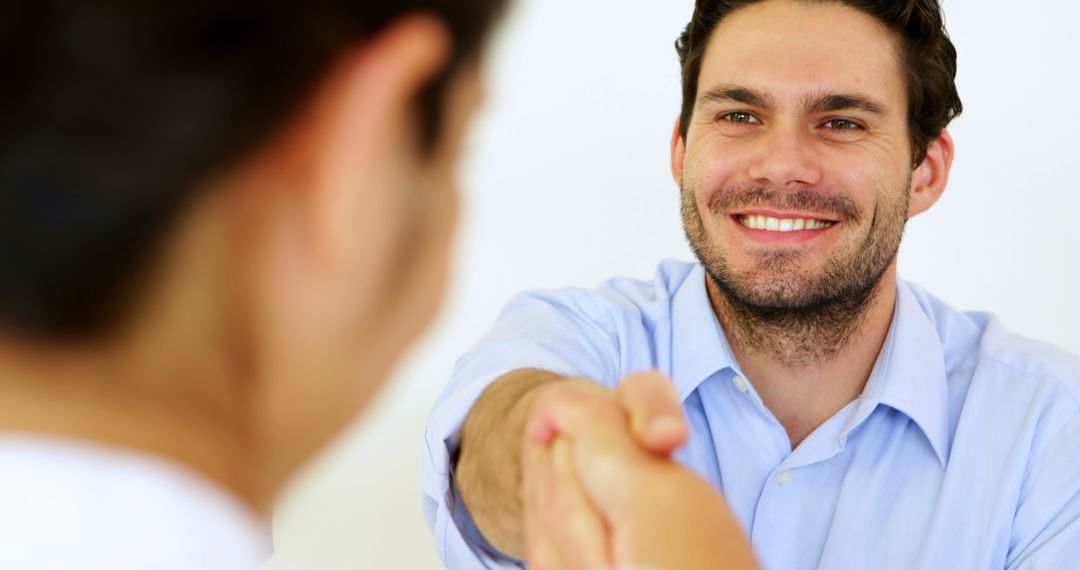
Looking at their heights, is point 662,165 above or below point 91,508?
above

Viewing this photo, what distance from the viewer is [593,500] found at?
0.94 metres

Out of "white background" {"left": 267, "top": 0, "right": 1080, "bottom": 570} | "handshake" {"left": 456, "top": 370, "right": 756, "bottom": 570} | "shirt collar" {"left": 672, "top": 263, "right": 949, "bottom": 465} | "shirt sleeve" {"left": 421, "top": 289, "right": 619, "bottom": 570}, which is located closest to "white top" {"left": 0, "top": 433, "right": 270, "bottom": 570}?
"handshake" {"left": 456, "top": 370, "right": 756, "bottom": 570}

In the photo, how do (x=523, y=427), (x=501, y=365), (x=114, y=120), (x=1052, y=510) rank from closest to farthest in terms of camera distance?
1. (x=114, y=120)
2. (x=523, y=427)
3. (x=501, y=365)
4. (x=1052, y=510)

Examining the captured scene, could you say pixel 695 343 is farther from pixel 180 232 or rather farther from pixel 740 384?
pixel 180 232

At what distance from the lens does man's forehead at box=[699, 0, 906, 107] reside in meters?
2.21

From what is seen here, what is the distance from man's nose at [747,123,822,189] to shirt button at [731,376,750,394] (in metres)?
0.37

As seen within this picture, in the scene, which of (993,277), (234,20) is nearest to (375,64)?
(234,20)

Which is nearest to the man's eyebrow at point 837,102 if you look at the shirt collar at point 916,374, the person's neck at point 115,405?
the shirt collar at point 916,374

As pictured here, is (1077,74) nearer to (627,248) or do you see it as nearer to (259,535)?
(627,248)

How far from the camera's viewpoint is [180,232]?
1.78 ft

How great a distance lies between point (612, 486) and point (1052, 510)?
4.15 ft

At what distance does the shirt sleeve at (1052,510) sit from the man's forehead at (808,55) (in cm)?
73

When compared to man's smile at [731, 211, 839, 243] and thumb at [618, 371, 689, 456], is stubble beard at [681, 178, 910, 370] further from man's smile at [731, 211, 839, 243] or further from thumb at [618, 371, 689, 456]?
thumb at [618, 371, 689, 456]

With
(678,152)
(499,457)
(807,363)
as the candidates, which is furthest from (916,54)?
(499,457)
